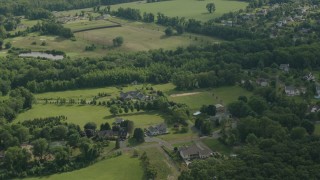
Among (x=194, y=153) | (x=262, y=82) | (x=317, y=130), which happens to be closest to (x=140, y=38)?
(x=262, y=82)

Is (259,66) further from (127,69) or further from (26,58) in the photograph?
(26,58)

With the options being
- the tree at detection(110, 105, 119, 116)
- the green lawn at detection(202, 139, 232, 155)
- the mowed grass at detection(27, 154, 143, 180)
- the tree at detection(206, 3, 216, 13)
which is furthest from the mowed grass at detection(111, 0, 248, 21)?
the mowed grass at detection(27, 154, 143, 180)

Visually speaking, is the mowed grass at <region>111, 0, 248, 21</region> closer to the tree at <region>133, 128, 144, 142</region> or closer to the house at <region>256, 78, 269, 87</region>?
the house at <region>256, 78, 269, 87</region>

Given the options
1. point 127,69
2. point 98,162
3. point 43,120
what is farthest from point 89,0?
point 98,162

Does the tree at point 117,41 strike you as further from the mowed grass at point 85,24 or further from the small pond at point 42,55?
the mowed grass at point 85,24

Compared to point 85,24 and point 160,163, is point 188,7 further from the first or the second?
point 160,163

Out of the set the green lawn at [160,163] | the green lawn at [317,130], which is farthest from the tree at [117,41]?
the green lawn at [317,130]
